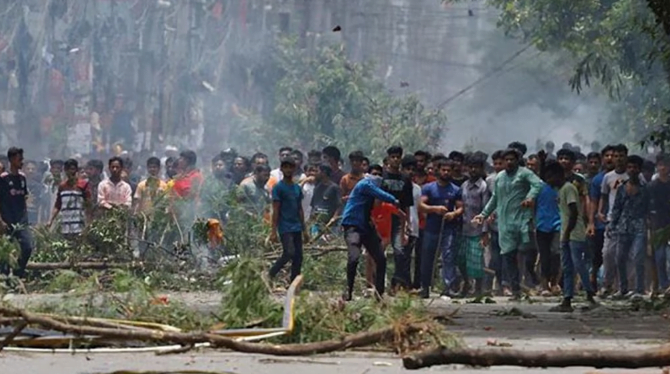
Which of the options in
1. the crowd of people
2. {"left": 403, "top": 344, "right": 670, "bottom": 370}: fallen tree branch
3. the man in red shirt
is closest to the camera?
{"left": 403, "top": 344, "right": 670, "bottom": 370}: fallen tree branch

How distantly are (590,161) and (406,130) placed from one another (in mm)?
18544

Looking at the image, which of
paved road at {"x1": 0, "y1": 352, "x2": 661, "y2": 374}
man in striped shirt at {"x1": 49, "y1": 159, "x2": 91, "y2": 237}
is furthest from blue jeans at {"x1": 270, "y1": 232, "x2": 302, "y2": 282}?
paved road at {"x1": 0, "y1": 352, "x2": 661, "y2": 374}

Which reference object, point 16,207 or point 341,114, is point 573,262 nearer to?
point 16,207

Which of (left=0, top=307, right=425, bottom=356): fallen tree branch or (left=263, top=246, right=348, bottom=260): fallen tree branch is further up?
(left=263, top=246, right=348, bottom=260): fallen tree branch

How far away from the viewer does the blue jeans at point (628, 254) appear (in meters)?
18.1

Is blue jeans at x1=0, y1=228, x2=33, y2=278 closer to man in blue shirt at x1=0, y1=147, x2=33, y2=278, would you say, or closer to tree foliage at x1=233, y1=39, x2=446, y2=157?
man in blue shirt at x1=0, y1=147, x2=33, y2=278

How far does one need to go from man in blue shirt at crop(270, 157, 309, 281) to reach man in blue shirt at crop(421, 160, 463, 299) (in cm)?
148

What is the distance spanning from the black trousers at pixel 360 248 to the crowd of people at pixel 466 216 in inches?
0.5

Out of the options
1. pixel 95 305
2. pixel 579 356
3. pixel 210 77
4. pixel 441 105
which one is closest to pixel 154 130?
pixel 210 77

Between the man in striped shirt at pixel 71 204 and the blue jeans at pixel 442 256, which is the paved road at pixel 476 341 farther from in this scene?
the man in striped shirt at pixel 71 204

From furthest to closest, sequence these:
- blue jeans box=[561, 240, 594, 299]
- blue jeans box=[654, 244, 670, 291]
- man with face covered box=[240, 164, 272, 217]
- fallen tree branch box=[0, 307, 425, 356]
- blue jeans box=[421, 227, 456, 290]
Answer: man with face covered box=[240, 164, 272, 217], blue jeans box=[654, 244, 670, 291], blue jeans box=[421, 227, 456, 290], blue jeans box=[561, 240, 594, 299], fallen tree branch box=[0, 307, 425, 356]

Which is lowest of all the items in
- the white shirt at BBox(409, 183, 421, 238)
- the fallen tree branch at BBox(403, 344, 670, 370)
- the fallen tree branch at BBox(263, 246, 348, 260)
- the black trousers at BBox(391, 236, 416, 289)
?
the fallen tree branch at BBox(403, 344, 670, 370)

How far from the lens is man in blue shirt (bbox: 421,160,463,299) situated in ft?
58.4

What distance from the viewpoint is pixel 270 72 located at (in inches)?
1817
